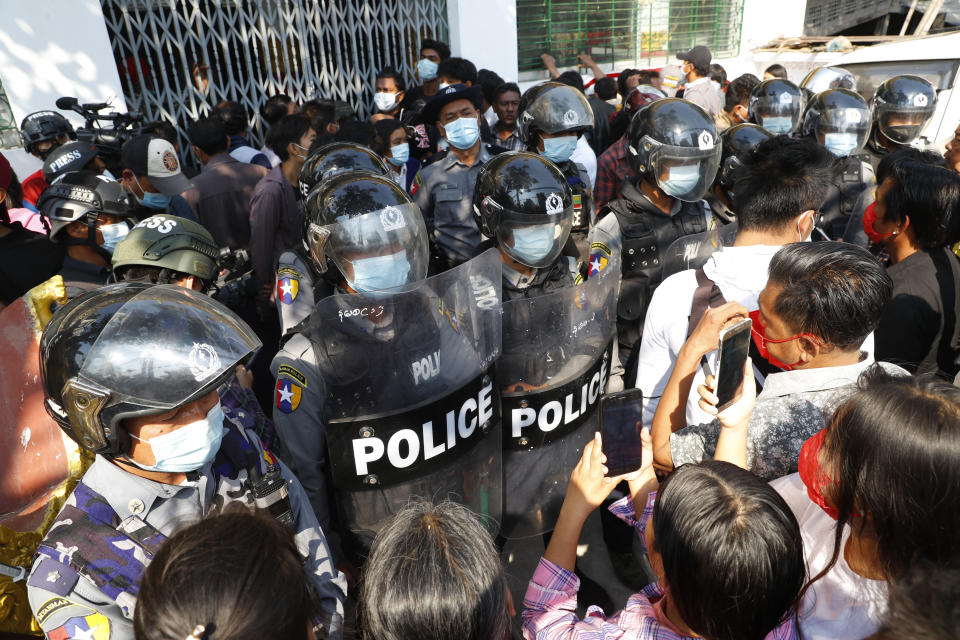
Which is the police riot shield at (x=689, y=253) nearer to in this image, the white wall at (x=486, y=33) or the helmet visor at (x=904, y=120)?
the helmet visor at (x=904, y=120)

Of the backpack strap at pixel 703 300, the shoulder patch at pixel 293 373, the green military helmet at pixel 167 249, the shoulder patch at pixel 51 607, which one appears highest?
the green military helmet at pixel 167 249

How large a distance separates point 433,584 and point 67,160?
4.29m

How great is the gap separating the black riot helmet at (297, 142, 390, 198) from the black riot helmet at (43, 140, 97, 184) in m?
1.63

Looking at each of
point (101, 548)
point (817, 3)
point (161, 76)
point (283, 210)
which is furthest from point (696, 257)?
point (817, 3)

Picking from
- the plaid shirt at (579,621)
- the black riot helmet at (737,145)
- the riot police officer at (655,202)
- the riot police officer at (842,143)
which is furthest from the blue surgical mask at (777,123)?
the plaid shirt at (579,621)

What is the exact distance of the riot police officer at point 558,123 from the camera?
4.49 metres

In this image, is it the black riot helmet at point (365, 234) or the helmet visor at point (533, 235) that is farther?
the helmet visor at point (533, 235)

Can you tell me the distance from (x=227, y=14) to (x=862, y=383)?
7.94 metres

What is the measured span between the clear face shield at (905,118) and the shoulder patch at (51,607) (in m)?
5.99

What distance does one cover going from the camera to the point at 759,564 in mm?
1192

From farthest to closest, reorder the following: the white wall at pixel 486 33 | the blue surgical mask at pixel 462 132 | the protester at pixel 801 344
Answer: the white wall at pixel 486 33, the blue surgical mask at pixel 462 132, the protester at pixel 801 344

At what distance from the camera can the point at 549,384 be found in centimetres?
214

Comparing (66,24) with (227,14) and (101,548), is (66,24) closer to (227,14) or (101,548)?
(227,14)

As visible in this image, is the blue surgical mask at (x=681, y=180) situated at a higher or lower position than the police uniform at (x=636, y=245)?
higher
